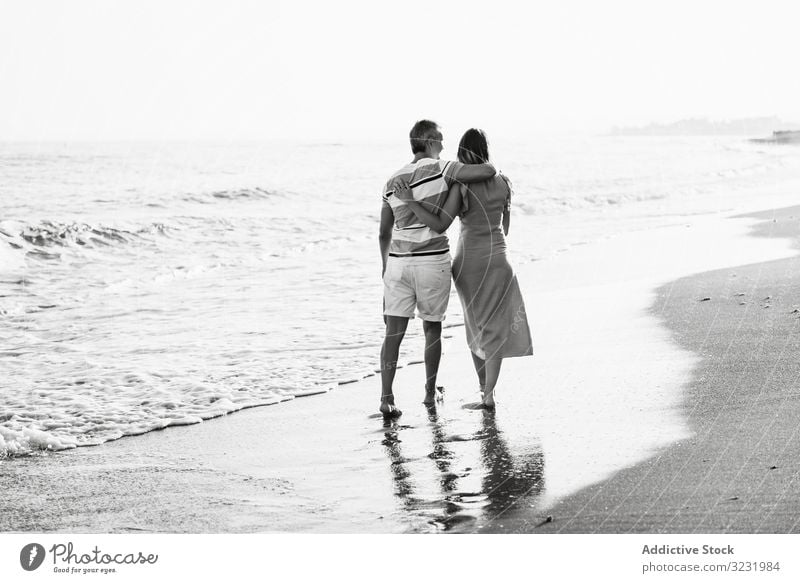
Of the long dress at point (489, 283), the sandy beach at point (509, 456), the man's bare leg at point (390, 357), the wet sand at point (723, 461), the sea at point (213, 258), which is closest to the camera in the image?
the wet sand at point (723, 461)

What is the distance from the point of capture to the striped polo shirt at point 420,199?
3.77 meters

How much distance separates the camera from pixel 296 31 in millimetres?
5008

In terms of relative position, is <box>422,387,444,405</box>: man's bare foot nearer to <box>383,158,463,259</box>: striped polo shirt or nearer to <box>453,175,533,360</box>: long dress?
<box>453,175,533,360</box>: long dress

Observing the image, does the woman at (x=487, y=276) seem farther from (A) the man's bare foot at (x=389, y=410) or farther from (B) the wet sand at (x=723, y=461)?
(B) the wet sand at (x=723, y=461)

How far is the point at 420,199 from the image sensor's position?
3793 mm

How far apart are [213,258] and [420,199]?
23.7ft

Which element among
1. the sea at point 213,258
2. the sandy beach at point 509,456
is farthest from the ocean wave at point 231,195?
the sandy beach at point 509,456

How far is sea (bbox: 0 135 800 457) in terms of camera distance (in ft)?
15.4
